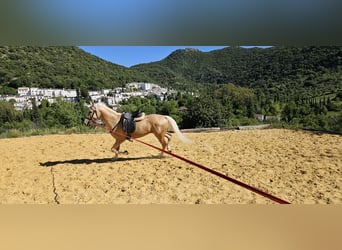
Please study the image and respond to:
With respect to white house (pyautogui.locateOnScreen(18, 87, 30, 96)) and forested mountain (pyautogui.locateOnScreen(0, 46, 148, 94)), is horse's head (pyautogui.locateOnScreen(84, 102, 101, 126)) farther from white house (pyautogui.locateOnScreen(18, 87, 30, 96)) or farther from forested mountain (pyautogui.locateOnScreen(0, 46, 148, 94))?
white house (pyautogui.locateOnScreen(18, 87, 30, 96))

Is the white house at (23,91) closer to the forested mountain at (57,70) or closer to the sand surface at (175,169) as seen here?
the forested mountain at (57,70)

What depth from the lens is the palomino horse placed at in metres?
3.88

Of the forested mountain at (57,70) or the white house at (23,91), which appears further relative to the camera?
the white house at (23,91)

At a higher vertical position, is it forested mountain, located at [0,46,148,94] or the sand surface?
forested mountain, located at [0,46,148,94]

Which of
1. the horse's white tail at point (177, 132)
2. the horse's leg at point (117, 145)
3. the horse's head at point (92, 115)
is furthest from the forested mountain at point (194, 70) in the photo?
the horse's leg at point (117, 145)

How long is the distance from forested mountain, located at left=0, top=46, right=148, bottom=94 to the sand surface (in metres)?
0.64

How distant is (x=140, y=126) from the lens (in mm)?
3881

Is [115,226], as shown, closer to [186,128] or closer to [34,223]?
[34,223]

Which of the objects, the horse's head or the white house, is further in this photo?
the white house

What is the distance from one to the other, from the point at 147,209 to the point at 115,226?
1.36ft

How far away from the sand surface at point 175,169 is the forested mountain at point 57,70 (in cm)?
64

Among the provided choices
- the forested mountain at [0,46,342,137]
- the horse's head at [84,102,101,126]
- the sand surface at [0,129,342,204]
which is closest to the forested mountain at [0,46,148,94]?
the forested mountain at [0,46,342,137]

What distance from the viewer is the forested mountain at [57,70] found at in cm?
388
